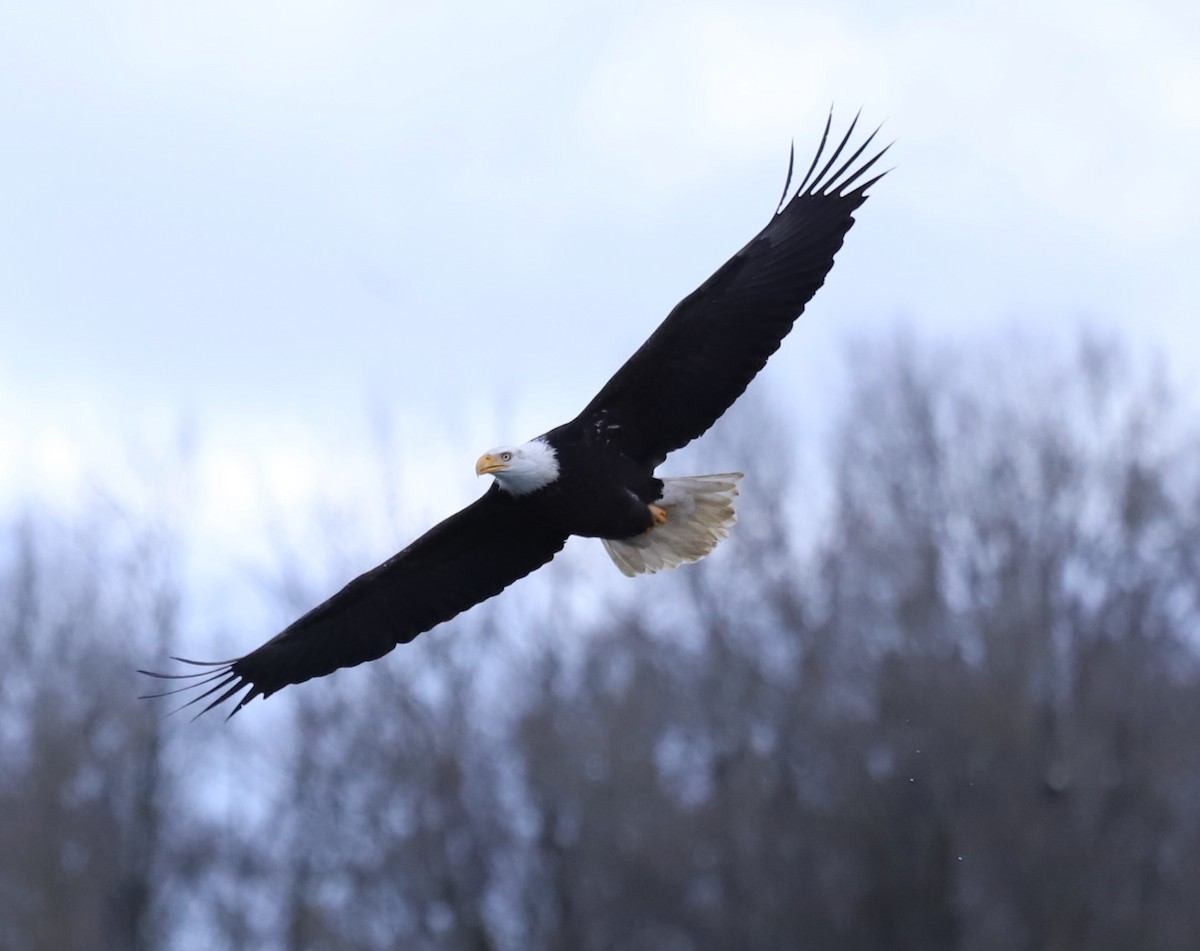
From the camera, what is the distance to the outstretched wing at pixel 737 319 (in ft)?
29.6

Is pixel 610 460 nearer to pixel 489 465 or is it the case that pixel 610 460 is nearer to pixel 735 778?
pixel 489 465

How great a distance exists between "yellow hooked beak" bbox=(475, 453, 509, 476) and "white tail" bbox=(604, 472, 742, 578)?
1.26 m

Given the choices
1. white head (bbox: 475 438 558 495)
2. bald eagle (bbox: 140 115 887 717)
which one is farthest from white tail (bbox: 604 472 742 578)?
white head (bbox: 475 438 558 495)

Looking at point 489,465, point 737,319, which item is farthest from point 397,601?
point 737,319

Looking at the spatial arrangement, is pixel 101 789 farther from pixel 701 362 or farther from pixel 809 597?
pixel 701 362

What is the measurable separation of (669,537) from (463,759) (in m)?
13.8

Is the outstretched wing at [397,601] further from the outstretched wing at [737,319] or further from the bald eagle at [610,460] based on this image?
the outstretched wing at [737,319]

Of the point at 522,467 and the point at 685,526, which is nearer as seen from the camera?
the point at 522,467

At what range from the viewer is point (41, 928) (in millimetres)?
24047

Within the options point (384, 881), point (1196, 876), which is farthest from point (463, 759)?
point (1196, 876)

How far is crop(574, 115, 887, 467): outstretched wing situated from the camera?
29.6 feet

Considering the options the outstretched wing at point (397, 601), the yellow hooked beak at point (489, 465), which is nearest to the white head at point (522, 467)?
the yellow hooked beak at point (489, 465)

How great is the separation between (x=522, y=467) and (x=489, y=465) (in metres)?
0.15

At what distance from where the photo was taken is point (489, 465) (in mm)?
8852
